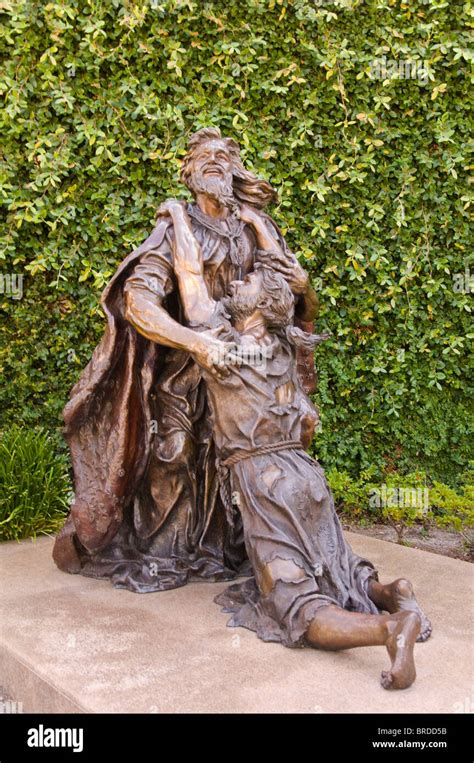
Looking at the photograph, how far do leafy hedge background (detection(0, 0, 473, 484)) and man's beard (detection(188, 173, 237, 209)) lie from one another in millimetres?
2059

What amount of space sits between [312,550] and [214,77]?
4.03 metres

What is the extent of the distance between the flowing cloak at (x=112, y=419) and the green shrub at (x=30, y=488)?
109 cm

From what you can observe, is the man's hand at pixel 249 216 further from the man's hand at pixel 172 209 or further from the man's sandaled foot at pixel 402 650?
the man's sandaled foot at pixel 402 650

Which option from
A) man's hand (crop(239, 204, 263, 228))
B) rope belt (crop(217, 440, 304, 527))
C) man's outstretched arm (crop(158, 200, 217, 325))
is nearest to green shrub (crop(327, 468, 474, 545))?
rope belt (crop(217, 440, 304, 527))

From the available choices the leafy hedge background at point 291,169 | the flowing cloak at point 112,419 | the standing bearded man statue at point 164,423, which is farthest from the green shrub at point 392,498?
the flowing cloak at point 112,419

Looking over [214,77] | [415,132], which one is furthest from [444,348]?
[214,77]

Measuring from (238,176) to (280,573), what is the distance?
1.97 meters

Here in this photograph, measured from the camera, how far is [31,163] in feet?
18.2

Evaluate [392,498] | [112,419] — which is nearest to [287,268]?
[112,419]

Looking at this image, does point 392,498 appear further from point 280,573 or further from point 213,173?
point 213,173

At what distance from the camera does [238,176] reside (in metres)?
3.71

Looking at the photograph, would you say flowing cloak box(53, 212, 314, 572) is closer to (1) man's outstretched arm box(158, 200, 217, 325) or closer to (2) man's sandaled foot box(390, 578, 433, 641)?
(1) man's outstretched arm box(158, 200, 217, 325)

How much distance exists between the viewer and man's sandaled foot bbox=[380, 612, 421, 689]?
2.45 m

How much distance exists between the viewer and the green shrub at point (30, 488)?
465 cm
